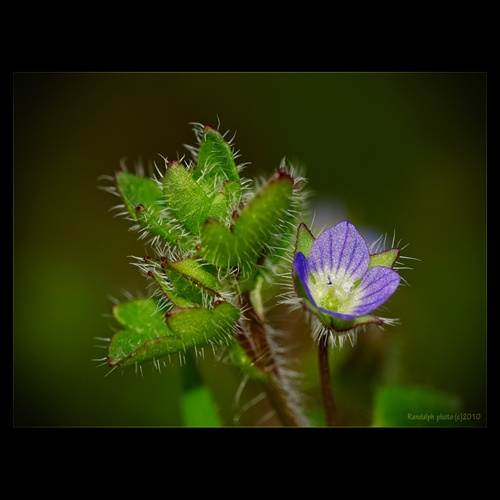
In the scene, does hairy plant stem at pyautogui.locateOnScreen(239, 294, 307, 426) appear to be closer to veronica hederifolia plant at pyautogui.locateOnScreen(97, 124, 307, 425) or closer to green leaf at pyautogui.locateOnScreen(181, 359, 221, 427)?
veronica hederifolia plant at pyautogui.locateOnScreen(97, 124, 307, 425)

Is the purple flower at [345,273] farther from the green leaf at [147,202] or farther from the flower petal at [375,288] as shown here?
the green leaf at [147,202]

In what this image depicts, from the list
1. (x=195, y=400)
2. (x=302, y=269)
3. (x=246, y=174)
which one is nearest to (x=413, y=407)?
(x=195, y=400)

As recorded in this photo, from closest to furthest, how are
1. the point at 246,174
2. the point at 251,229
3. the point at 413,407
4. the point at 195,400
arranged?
the point at 251,229 → the point at 195,400 → the point at 413,407 → the point at 246,174

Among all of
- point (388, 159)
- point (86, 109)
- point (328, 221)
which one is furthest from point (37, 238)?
point (388, 159)

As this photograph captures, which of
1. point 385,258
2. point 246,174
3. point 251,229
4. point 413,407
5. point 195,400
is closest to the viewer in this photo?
point 251,229

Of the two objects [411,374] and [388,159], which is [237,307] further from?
[388,159]

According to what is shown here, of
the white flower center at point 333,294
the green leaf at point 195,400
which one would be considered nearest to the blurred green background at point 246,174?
the green leaf at point 195,400

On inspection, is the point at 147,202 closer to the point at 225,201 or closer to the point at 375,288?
the point at 225,201
